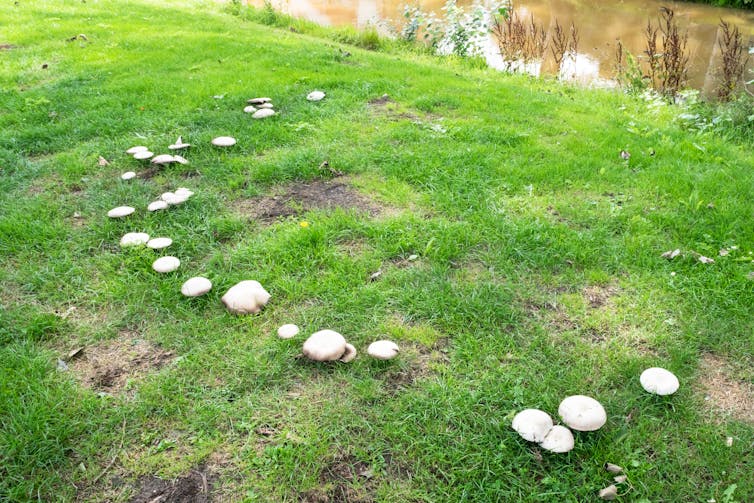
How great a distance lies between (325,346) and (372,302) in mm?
560

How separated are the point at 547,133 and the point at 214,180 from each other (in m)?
3.32

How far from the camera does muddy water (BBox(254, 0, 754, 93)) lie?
999 cm

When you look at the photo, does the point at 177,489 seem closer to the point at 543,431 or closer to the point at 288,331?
the point at 288,331

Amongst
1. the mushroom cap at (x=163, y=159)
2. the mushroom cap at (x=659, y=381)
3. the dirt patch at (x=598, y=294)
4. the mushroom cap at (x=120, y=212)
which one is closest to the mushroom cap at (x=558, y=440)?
the mushroom cap at (x=659, y=381)

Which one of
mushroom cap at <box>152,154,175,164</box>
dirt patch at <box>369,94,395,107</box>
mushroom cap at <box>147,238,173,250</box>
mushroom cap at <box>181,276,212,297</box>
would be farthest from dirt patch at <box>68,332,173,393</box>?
dirt patch at <box>369,94,395,107</box>

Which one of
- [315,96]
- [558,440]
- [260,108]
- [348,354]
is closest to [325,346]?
[348,354]

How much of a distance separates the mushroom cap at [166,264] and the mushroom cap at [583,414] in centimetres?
231

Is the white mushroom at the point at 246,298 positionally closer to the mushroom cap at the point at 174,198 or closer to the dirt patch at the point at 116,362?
the dirt patch at the point at 116,362

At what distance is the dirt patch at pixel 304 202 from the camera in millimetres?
3953

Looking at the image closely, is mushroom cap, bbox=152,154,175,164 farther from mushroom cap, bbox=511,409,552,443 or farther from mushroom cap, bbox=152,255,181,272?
mushroom cap, bbox=511,409,552,443

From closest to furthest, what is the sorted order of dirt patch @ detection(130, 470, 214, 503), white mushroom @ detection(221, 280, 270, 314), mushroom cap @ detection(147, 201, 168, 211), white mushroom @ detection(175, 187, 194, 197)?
dirt patch @ detection(130, 470, 214, 503)
white mushroom @ detection(221, 280, 270, 314)
mushroom cap @ detection(147, 201, 168, 211)
white mushroom @ detection(175, 187, 194, 197)

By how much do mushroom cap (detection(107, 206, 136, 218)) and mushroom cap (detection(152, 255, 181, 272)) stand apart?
2.19 feet

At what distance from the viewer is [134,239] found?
3404 mm

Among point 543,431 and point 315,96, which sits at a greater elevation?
point 315,96
